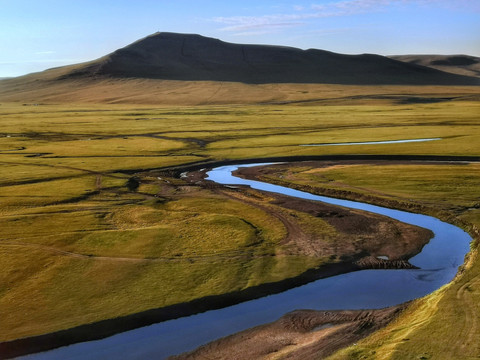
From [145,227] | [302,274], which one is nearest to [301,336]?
[302,274]

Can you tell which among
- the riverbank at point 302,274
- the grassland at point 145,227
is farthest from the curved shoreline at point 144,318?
the grassland at point 145,227

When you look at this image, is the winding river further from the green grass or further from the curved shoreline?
the green grass

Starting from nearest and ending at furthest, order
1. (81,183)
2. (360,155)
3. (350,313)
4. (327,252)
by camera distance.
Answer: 1. (350,313)
2. (327,252)
3. (81,183)
4. (360,155)

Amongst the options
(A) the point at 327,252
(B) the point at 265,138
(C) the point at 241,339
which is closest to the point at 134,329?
(C) the point at 241,339

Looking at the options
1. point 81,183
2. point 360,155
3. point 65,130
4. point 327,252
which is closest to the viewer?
point 327,252

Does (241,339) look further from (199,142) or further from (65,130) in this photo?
(65,130)

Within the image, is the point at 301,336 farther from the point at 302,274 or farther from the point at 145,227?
the point at 145,227
